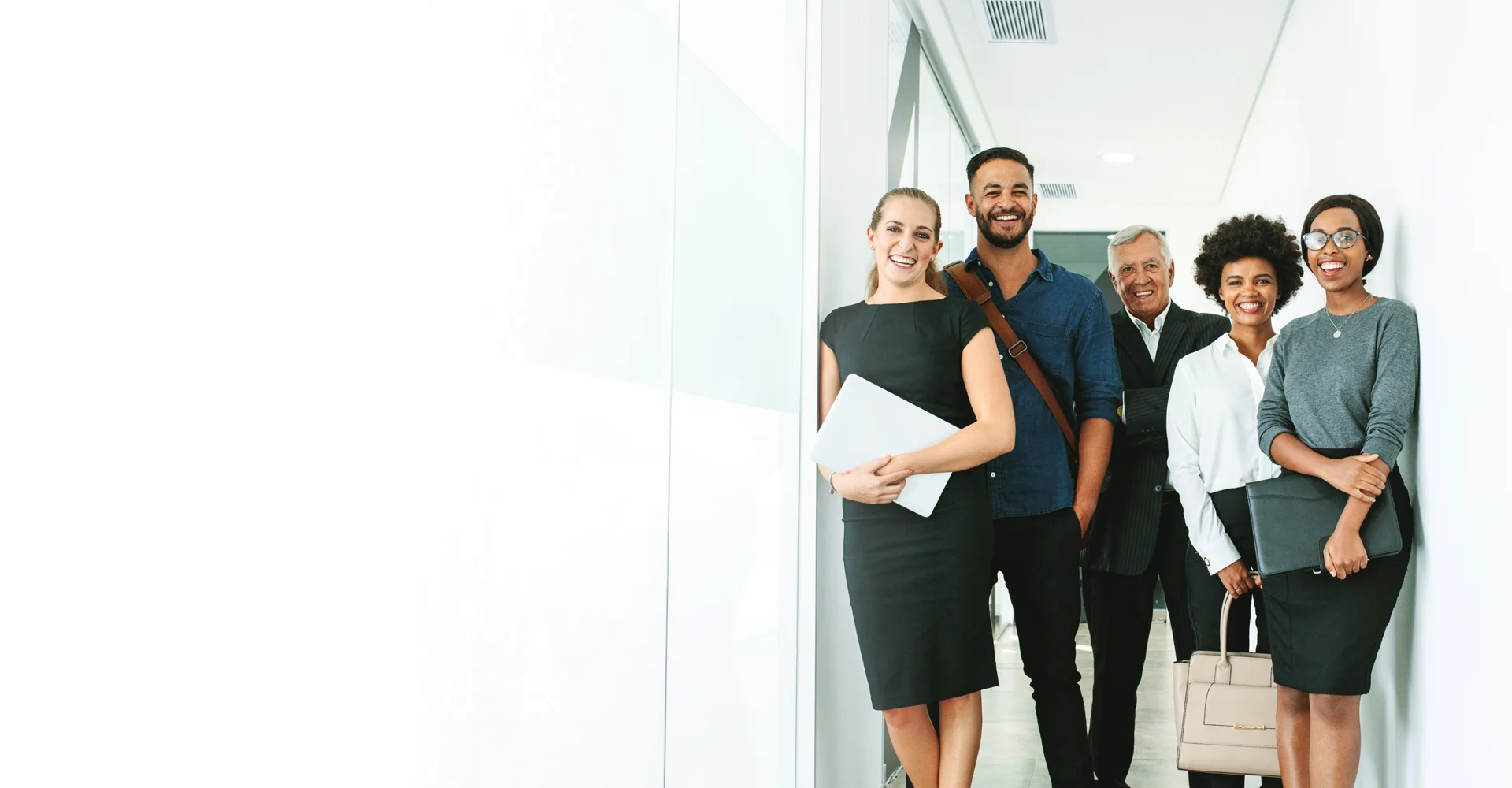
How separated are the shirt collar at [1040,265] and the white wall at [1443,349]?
83 cm

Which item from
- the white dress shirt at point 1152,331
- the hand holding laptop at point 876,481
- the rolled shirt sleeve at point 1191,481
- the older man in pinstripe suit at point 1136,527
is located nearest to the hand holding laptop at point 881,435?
the hand holding laptop at point 876,481

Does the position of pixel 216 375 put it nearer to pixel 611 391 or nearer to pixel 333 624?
pixel 333 624

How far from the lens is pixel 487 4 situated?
4.07ft

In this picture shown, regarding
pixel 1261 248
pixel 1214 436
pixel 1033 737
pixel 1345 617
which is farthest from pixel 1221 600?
pixel 1033 737

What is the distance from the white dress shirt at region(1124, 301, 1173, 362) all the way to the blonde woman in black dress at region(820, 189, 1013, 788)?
3.63 feet

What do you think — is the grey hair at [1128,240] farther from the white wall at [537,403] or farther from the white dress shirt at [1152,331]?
the white wall at [537,403]

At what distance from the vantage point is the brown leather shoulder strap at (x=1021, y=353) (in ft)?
9.39

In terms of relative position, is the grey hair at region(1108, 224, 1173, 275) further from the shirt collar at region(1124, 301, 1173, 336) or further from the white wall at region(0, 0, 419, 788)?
the white wall at region(0, 0, 419, 788)

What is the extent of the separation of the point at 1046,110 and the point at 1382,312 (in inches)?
188

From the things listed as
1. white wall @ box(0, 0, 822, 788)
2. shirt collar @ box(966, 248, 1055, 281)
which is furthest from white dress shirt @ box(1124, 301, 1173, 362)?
white wall @ box(0, 0, 822, 788)

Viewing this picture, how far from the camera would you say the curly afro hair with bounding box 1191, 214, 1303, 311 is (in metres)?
3.08

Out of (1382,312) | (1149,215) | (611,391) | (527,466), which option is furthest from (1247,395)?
(1149,215)

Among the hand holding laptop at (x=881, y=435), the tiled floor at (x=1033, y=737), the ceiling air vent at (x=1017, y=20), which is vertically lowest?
the tiled floor at (x=1033, y=737)

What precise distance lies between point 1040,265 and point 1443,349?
0.97m
